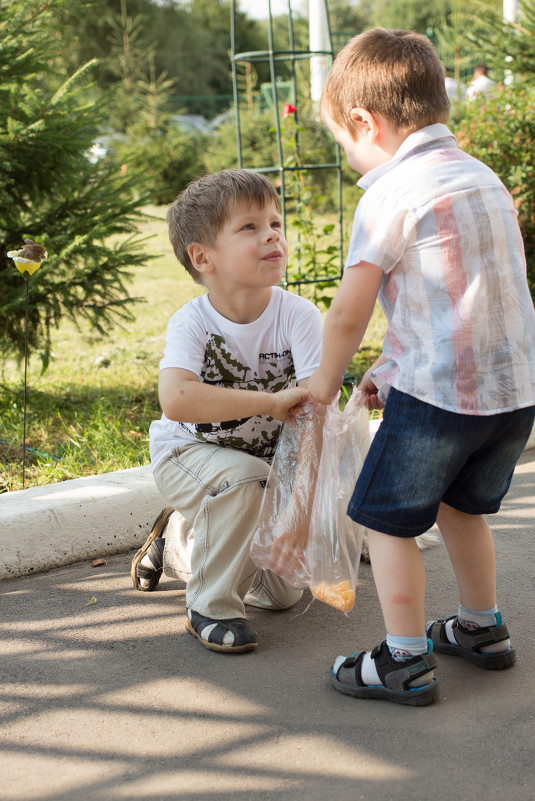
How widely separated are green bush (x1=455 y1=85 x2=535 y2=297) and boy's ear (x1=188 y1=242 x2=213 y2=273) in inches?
162

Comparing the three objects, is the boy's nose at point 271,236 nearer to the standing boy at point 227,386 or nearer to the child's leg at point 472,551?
the standing boy at point 227,386

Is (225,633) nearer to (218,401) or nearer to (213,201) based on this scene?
(218,401)

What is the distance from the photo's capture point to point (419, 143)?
1865 mm

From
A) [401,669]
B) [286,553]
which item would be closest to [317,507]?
[286,553]

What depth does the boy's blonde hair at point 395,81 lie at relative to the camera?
186 cm

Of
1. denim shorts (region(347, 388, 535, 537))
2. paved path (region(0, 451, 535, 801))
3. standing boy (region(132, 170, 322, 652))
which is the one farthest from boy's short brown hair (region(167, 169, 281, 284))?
paved path (region(0, 451, 535, 801))

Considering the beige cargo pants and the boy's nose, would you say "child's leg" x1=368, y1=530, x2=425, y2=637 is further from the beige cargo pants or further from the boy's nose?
the boy's nose

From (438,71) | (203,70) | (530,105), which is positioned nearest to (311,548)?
(438,71)

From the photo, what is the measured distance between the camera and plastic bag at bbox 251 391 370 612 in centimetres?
226

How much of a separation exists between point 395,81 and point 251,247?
681 millimetres

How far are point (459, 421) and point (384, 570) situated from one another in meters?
0.41

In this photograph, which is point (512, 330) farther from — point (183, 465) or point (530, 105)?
point (530, 105)

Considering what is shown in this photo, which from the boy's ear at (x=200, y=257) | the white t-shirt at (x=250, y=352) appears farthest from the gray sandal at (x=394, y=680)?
the boy's ear at (x=200, y=257)

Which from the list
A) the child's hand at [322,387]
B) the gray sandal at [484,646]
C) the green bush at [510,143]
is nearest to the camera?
the child's hand at [322,387]
